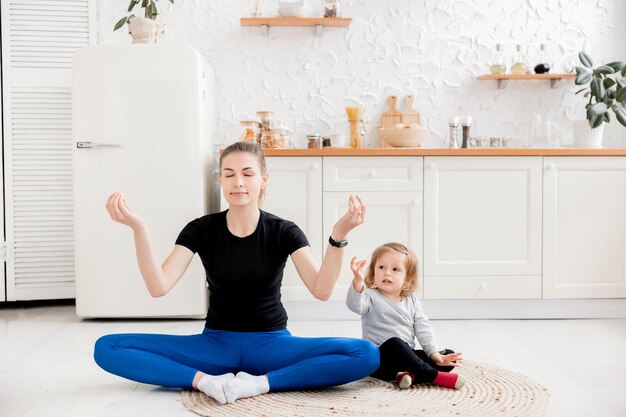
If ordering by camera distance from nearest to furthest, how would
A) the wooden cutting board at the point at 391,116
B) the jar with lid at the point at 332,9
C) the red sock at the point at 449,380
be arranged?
the red sock at the point at 449,380 < the jar with lid at the point at 332,9 < the wooden cutting board at the point at 391,116

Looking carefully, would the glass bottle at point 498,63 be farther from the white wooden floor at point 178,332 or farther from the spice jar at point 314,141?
the white wooden floor at point 178,332

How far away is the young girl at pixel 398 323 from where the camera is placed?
7.60 feet

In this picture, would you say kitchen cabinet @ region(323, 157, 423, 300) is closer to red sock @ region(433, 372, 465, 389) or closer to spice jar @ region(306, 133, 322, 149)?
spice jar @ region(306, 133, 322, 149)

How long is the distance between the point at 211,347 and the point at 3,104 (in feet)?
7.52

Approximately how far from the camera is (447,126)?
4176 mm

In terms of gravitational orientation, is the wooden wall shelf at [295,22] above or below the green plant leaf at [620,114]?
above

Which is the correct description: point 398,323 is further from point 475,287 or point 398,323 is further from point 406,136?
point 406,136

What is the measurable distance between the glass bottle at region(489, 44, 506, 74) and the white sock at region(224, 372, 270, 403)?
→ 2551 mm

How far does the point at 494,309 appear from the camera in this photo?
142 inches

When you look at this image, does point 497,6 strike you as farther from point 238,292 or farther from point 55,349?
point 55,349

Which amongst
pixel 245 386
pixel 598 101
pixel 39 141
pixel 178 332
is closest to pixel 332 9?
pixel 598 101

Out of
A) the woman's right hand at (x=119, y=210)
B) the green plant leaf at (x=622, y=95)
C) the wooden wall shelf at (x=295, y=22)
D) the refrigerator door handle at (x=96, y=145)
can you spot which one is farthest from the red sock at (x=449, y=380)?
the wooden wall shelf at (x=295, y=22)

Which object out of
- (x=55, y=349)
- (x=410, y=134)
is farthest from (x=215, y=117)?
(x=55, y=349)

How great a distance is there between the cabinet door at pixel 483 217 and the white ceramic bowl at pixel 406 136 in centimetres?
25
